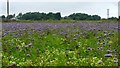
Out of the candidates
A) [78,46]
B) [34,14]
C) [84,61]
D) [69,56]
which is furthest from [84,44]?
[34,14]

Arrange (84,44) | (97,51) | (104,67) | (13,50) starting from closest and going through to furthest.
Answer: (104,67) → (97,51) → (13,50) → (84,44)

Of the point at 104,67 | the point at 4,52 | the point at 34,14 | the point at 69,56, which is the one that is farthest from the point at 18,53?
the point at 34,14

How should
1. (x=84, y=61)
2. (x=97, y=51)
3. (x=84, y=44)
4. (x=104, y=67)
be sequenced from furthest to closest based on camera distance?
(x=84, y=44)
(x=97, y=51)
(x=84, y=61)
(x=104, y=67)

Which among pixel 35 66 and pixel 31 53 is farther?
pixel 31 53

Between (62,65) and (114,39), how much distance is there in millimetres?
3265

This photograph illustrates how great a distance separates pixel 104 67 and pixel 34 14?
35627mm

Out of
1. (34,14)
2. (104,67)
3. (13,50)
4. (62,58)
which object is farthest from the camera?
(34,14)

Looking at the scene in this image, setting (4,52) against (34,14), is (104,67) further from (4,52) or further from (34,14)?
(34,14)

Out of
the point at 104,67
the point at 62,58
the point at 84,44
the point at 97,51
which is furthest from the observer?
the point at 84,44

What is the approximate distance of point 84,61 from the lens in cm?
626

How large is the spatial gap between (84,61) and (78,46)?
2.20 metres

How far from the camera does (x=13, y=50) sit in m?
8.28

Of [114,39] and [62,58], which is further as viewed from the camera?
[114,39]

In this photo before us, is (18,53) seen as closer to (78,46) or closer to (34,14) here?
(78,46)
